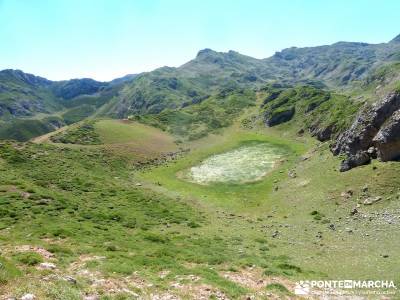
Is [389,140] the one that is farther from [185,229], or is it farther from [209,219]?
[185,229]

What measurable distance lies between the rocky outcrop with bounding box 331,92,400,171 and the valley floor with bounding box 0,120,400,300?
252cm

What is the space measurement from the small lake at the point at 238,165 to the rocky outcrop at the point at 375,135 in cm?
1936

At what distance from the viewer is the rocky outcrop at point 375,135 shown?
52062 mm

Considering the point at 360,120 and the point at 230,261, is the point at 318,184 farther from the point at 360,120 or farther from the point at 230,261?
the point at 230,261

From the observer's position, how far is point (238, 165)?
3403 inches

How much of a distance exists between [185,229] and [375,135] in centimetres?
3459

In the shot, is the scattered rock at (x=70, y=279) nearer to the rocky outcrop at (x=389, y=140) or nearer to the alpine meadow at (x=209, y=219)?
the alpine meadow at (x=209, y=219)

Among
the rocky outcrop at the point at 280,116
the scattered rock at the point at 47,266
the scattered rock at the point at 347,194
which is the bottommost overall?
the scattered rock at the point at 347,194

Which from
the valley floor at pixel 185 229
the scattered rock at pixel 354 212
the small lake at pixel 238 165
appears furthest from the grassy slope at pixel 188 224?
the small lake at pixel 238 165

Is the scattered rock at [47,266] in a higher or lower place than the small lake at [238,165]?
higher

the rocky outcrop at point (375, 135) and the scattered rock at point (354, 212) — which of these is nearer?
the scattered rock at point (354, 212)

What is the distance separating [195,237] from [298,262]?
1197 cm

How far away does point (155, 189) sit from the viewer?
6662cm

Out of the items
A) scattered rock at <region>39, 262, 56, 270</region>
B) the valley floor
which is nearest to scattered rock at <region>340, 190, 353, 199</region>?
the valley floor
